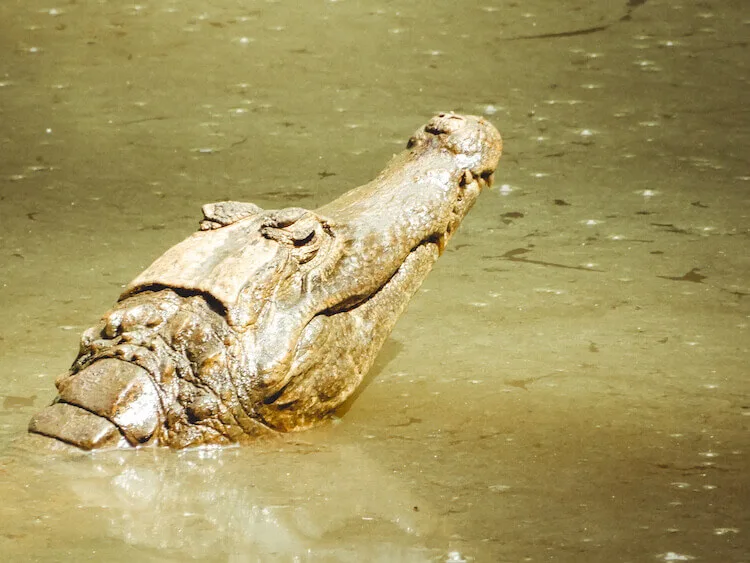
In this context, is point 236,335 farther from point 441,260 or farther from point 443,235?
point 441,260

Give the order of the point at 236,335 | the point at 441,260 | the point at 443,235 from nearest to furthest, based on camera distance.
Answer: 1. the point at 236,335
2. the point at 443,235
3. the point at 441,260

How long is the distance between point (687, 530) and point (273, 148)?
4.72 metres

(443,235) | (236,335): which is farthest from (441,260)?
(236,335)

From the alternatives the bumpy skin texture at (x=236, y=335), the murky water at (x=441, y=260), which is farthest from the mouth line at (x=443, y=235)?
the murky water at (x=441, y=260)

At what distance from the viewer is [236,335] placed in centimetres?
398

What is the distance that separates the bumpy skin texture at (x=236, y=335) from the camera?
3930 mm

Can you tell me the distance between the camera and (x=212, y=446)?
4.02 m

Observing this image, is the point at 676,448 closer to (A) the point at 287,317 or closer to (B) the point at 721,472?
(B) the point at 721,472

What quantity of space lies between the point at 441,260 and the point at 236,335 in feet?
8.11

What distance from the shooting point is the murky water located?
3.58 m

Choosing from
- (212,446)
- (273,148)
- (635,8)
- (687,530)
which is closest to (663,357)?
(687,530)

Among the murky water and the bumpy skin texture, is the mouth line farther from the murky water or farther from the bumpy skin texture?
the murky water

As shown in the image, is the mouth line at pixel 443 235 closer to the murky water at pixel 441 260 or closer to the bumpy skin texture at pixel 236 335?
the bumpy skin texture at pixel 236 335

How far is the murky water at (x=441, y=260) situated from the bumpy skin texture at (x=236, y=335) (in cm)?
13
